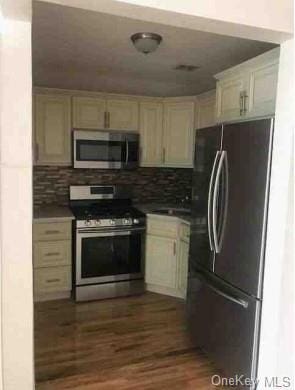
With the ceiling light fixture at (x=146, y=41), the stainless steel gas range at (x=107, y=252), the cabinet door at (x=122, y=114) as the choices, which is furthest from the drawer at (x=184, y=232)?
the ceiling light fixture at (x=146, y=41)

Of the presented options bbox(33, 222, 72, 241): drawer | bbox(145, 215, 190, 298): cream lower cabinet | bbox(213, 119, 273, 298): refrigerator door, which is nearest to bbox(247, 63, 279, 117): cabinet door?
bbox(213, 119, 273, 298): refrigerator door

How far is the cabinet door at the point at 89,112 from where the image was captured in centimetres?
348

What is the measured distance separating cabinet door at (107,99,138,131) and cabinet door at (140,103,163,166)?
3.3 inches

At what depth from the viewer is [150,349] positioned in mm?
2502

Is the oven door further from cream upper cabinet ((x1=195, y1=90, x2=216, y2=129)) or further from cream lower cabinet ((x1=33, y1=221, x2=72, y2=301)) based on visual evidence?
cream upper cabinet ((x1=195, y1=90, x2=216, y2=129))

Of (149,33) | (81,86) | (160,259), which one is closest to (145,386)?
(160,259)

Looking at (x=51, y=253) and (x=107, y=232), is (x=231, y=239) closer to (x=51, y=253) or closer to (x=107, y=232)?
(x=107, y=232)

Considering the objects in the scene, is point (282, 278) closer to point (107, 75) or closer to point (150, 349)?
point (150, 349)

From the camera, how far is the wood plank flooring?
2.15 m

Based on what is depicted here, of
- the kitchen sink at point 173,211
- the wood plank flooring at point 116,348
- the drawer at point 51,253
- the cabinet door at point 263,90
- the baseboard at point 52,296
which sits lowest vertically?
the wood plank flooring at point 116,348

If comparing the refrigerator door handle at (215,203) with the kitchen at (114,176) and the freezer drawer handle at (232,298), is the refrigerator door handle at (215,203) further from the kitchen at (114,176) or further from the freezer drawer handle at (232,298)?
the kitchen at (114,176)

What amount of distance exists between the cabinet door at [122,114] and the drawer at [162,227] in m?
1.10

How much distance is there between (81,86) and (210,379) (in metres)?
2.82

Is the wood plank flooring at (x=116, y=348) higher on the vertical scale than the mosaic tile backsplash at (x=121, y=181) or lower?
lower
